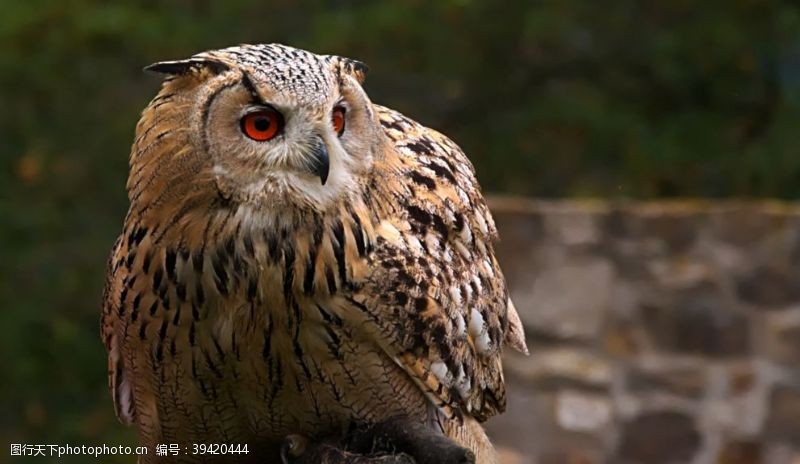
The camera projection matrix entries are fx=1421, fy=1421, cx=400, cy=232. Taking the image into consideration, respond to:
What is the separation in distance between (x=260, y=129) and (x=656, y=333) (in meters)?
2.95

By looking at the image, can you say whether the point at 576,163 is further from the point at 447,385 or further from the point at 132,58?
the point at 447,385

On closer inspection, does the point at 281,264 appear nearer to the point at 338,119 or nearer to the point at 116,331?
the point at 338,119

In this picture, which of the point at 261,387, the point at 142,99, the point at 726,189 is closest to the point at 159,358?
the point at 261,387

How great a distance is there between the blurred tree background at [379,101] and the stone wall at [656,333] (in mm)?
2046

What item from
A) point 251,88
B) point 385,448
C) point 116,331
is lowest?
point 385,448

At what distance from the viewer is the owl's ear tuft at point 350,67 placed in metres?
2.63

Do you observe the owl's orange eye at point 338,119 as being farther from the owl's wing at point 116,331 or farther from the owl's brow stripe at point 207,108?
the owl's wing at point 116,331

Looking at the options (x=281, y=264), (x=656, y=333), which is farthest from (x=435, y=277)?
(x=656, y=333)

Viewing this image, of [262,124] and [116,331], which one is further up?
[262,124]

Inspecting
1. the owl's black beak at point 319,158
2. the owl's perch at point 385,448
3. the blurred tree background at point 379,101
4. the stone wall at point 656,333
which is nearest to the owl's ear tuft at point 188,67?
the owl's black beak at point 319,158

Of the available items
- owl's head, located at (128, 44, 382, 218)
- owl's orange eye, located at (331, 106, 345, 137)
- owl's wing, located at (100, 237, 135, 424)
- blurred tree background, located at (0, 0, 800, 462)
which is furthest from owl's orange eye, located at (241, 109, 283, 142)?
blurred tree background, located at (0, 0, 800, 462)

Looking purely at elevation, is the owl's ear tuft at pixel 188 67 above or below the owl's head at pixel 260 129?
above

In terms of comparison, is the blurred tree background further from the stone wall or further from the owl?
the owl

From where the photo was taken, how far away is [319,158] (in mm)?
2521
